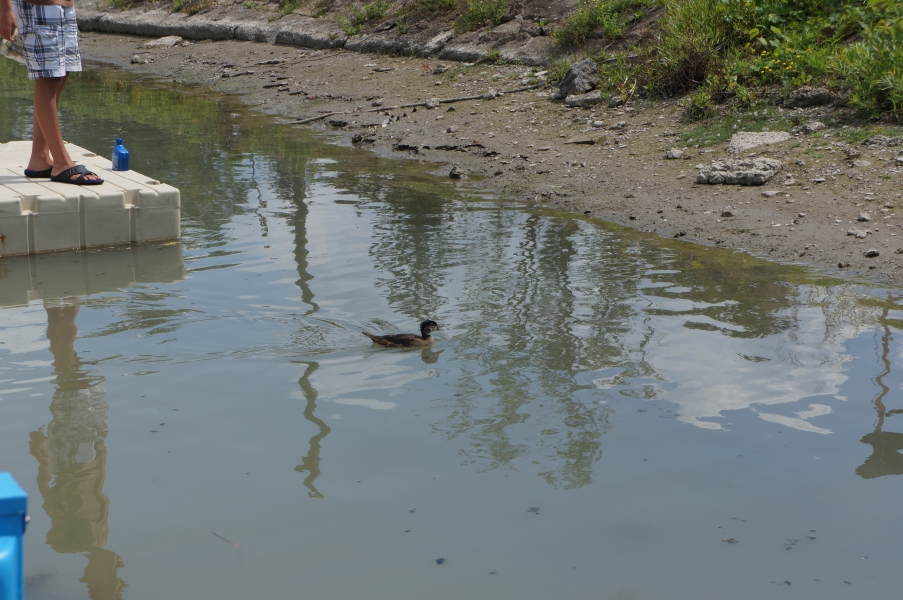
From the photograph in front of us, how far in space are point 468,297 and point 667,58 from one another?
6777 mm

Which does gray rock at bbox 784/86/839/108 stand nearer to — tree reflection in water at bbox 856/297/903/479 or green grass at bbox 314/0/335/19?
tree reflection in water at bbox 856/297/903/479

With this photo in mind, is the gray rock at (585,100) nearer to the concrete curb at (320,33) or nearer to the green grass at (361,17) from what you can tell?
the concrete curb at (320,33)

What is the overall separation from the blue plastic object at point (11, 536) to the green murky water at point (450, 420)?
1.74 m

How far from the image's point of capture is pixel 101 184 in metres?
7.58

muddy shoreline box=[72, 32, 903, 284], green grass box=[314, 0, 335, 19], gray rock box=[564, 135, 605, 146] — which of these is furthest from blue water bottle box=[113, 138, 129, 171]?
green grass box=[314, 0, 335, 19]

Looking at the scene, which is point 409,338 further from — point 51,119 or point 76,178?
point 51,119

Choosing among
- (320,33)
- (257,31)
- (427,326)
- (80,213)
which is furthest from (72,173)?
(257,31)

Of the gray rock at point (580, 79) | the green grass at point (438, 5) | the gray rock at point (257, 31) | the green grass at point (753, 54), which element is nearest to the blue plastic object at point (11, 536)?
the green grass at point (753, 54)

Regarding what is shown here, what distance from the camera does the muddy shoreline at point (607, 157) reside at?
798 centimetres

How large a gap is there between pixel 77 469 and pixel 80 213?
3680 mm

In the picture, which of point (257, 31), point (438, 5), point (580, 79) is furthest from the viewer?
point (257, 31)

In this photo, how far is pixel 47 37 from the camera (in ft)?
22.7

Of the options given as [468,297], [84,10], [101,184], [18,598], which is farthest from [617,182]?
[84,10]

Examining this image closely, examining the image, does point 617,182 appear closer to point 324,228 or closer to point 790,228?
point 790,228
